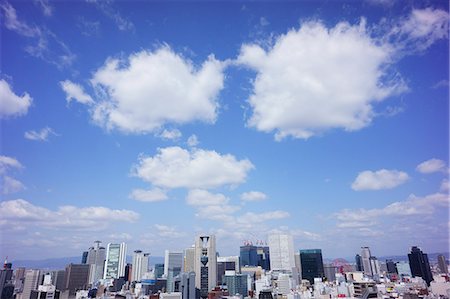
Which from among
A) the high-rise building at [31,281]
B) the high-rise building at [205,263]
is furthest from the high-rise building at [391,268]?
the high-rise building at [31,281]

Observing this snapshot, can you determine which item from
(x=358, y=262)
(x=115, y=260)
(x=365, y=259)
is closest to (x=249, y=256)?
(x=358, y=262)

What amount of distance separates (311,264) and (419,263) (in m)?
23.4

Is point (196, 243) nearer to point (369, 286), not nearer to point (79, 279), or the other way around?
point (79, 279)

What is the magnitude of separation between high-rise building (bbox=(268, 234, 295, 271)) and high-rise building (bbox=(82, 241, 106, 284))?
48321 millimetres

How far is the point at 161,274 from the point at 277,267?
33.8 metres

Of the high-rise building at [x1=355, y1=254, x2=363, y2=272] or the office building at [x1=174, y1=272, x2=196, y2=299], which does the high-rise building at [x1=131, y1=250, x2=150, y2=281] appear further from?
the high-rise building at [x1=355, y1=254, x2=363, y2=272]

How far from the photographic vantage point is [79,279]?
68.5 meters

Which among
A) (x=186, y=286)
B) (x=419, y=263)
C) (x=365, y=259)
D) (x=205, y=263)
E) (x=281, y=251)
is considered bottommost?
(x=186, y=286)

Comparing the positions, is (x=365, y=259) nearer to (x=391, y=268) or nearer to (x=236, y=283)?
(x=391, y=268)

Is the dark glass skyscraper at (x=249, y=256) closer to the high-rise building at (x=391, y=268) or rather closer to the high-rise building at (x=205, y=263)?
the high-rise building at (x=205, y=263)

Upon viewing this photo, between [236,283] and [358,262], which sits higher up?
[358,262]

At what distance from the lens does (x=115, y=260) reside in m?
81.1

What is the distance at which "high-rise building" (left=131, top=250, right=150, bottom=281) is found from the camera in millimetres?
79688

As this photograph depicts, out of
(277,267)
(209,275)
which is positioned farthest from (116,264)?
(277,267)
